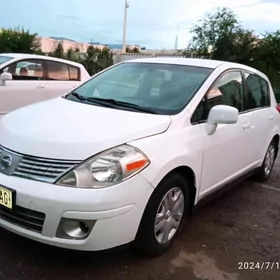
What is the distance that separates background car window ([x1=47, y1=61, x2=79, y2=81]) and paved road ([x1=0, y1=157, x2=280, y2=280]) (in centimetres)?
495

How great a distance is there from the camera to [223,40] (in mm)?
15688

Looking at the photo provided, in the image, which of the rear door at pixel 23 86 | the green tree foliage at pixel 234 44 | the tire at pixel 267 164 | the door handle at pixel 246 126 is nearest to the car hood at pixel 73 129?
the door handle at pixel 246 126

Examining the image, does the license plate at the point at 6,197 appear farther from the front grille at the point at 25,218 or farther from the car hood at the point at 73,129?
the car hood at the point at 73,129

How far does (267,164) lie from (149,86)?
7.43 feet

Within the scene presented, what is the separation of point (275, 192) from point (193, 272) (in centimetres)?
233

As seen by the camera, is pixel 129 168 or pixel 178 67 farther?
pixel 178 67

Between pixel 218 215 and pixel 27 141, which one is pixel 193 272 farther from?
pixel 27 141

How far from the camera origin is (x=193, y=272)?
2801 mm

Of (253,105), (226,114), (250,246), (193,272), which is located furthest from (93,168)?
(253,105)

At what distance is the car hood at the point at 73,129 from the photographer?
255 centimetres

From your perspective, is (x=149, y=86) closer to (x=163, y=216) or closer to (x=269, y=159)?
(x=163, y=216)

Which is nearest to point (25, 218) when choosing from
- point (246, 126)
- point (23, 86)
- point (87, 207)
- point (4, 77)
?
point (87, 207)

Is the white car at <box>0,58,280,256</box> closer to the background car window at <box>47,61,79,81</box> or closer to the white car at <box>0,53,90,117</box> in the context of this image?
the white car at <box>0,53,90,117</box>

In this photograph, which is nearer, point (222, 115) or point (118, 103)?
point (222, 115)
